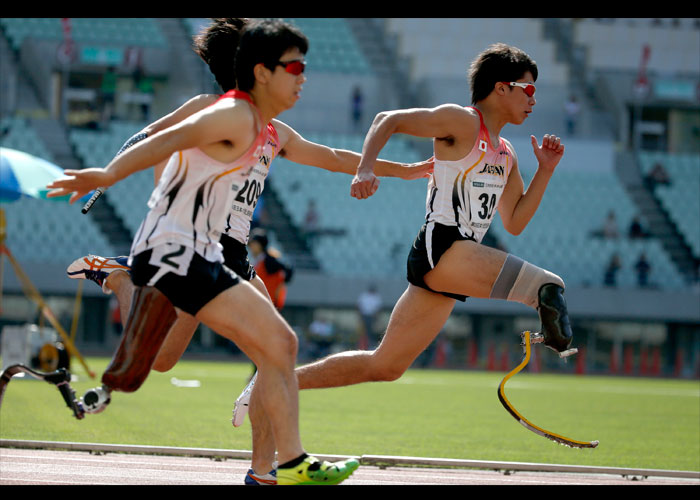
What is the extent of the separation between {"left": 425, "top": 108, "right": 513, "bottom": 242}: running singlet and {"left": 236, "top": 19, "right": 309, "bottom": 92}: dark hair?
57.6 inches

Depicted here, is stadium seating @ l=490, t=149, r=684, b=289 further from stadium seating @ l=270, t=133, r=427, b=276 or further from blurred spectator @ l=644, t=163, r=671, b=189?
stadium seating @ l=270, t=133, r=427, b=276

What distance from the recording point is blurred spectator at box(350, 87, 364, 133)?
32.9m

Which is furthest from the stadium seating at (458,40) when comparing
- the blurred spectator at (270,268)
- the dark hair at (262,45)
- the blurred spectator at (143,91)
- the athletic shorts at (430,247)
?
the dark hair at (262,45)

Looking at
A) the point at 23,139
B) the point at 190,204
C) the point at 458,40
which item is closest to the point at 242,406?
the point at 190,204

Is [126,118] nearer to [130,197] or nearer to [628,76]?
[130,197]

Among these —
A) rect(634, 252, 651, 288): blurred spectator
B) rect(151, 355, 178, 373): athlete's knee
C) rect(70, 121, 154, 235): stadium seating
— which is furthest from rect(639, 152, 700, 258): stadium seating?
rect(151, 355, 178, 373): athlete's knee

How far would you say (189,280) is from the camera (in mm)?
4988

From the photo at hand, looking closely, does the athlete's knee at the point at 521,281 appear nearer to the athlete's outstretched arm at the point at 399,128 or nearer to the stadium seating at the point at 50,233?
the athlete's outstretched arm at the point at 399,128

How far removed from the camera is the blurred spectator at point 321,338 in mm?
26578

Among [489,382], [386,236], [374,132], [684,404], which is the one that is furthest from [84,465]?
[386,236]

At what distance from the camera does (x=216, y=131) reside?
4.93 m

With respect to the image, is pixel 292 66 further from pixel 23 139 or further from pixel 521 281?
pixel 23 139

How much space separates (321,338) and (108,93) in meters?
10.9

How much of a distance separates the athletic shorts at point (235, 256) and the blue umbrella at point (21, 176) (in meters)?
6.46
